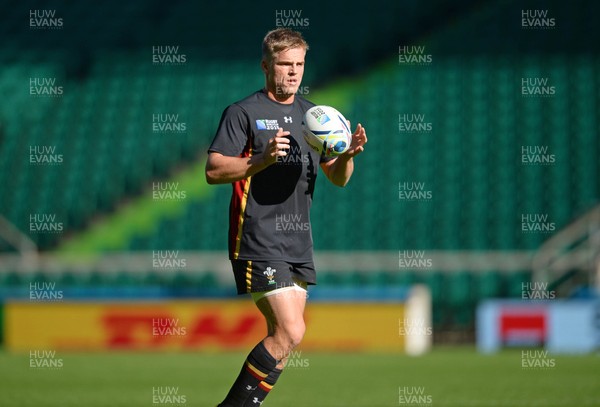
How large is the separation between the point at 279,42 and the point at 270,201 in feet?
2.95

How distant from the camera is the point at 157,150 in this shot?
1977 centimetres

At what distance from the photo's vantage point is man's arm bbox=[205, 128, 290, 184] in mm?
5570

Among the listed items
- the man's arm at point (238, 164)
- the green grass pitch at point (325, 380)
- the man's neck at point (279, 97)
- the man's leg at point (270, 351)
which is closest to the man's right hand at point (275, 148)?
the man's arm at point (238, 164)

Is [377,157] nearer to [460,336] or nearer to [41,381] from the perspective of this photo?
[460,336]

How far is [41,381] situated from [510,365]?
17.3 feet

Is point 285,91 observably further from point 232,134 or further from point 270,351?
point 270,351

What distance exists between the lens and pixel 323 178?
60.7 ft

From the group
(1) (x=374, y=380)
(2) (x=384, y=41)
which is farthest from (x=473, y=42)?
(1) (x=374, y=380)

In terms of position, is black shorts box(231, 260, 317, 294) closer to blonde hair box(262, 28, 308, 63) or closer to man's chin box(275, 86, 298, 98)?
man's chin box(275, 86, 298, 98)

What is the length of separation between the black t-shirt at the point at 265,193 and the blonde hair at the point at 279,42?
328mm

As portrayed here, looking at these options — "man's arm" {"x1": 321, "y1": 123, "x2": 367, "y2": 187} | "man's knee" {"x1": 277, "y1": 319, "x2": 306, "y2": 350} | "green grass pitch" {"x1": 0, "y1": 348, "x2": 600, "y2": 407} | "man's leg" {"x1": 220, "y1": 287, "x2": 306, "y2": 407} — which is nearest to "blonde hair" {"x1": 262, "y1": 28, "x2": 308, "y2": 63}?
"man's arm" {"x1": 321, "y1": 123, "x2": 367, "y2": 187}

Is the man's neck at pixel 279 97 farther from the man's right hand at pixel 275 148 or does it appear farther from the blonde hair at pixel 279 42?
the man's right hand at pixel 275 148

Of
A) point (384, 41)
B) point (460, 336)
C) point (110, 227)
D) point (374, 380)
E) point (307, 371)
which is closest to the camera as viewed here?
point (374, 380)

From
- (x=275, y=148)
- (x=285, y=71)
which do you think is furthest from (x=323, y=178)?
(x=275, y=148)
